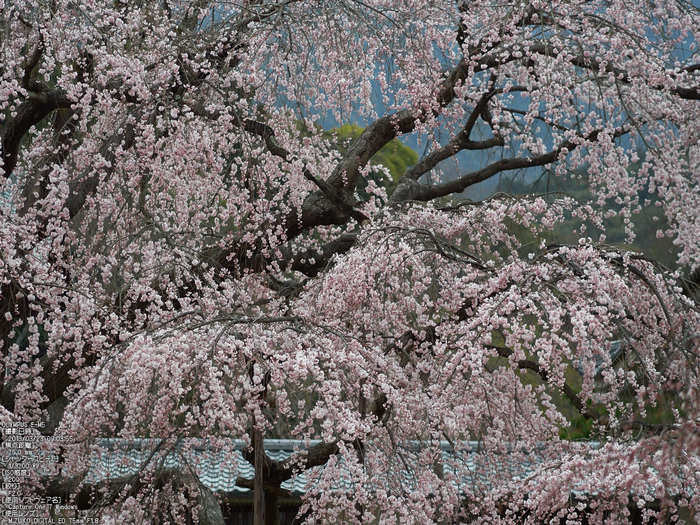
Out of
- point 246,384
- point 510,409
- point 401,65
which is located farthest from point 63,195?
point 510,409

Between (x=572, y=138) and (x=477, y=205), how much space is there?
1.10 metres

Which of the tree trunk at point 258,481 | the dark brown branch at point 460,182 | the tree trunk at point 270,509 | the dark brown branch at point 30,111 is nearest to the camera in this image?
the tree trunk at point 258,481

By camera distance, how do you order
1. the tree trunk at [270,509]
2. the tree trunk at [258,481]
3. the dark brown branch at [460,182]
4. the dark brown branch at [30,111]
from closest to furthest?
the tree trunk at [258,481], the dark brown branch at [30,111], the tree trunk at [270,509], the dark brown branch at [460,182]

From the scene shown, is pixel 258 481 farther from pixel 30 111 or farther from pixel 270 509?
pixel 30 111

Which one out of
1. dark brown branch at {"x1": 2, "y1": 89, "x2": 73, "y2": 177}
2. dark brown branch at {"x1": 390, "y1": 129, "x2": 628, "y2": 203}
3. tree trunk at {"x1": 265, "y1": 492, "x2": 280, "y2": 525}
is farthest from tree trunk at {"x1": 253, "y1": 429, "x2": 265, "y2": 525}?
dark brown branch at {"x1": 2, "y1": 89, "x2": 73, "y2": 177}

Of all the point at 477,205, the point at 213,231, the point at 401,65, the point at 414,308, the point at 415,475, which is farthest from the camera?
the point at 213,231

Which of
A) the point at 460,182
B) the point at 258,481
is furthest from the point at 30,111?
the point at 460,182

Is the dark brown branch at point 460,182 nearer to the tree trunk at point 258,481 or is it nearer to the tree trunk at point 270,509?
the tree trunk at point 258,481

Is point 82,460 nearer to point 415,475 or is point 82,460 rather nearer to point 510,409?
point 415,475

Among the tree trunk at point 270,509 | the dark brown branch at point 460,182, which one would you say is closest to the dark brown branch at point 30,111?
the dark brown branch at point 460,182

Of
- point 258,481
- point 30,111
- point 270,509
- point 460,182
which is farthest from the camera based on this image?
point 460,182

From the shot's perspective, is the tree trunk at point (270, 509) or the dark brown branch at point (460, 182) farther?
the dark brown branch at point (460, 182)

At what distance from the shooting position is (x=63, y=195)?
464 cm

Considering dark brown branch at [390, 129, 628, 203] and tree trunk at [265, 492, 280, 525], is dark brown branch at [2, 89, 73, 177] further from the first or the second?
tree trunk at [265, 492, 280, 525]
